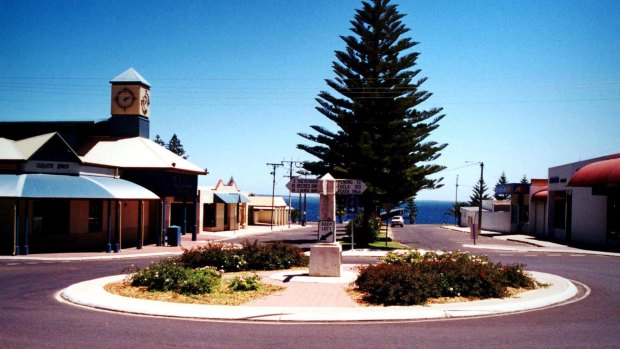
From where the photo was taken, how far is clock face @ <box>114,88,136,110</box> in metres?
33.1

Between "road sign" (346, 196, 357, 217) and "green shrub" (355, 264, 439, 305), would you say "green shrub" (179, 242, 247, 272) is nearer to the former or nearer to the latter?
"road sign" (346, 196, 357, 217)

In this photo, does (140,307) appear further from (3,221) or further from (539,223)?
(539,223)

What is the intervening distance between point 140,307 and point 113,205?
18.9 m

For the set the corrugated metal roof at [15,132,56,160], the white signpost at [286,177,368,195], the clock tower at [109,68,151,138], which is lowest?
the white signpost at [286,177,368,195]

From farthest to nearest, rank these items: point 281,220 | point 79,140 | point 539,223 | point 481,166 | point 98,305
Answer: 1. point 281,220
2. point 481,166
3. point 539,223
4. point 79,140
5. point 98,305

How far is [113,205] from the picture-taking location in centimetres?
2938

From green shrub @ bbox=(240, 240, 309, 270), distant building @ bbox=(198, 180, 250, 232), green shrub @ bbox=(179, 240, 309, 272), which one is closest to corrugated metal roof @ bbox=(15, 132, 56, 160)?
green shrub @ bbox=(179, 240, 309, 272)

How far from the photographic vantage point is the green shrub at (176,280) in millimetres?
13234

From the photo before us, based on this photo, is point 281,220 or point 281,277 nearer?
point 281,277

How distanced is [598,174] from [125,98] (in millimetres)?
26640

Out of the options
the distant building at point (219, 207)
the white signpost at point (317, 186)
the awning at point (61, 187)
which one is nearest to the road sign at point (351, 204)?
the white signpost at point (317, 186)

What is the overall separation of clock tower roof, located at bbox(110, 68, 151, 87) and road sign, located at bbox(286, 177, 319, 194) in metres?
19.3

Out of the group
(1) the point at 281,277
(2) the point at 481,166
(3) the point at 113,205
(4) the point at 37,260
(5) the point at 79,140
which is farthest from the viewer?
(2) the point at 481,166

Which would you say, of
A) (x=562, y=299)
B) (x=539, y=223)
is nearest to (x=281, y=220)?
(x=539, y=223)
